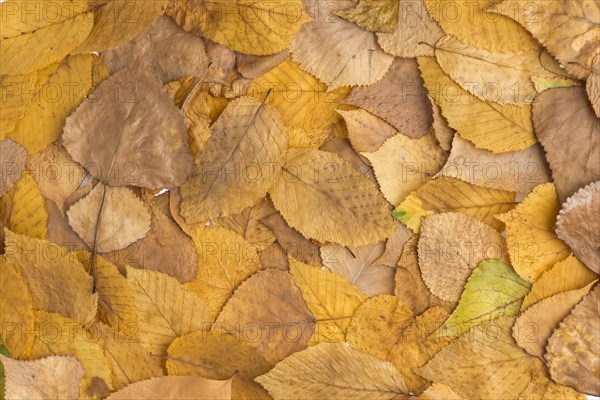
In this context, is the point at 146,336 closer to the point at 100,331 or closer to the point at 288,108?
the point at 100,331

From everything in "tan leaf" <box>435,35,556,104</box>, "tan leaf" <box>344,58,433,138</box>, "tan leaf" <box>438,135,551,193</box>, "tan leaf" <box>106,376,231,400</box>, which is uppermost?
"tan leaf" <box>435,35,556,104</box>

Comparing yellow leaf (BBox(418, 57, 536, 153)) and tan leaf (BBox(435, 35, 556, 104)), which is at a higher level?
tan leaf (BBox(435, 35, 556, 104))

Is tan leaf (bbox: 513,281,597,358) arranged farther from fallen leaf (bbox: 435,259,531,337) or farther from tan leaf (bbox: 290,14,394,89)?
tan leaf (bbox: 290,14,394,89)

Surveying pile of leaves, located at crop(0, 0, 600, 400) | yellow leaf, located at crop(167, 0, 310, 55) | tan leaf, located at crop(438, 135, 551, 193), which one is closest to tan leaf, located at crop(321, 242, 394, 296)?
pile of leaves, located at crop(0, 0, 600, 400)

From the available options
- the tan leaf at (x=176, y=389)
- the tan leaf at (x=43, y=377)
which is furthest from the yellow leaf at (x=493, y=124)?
the tan leaf at (x=43, y=377)

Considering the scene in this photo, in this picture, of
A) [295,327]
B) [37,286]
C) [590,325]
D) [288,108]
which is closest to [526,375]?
[590,325]

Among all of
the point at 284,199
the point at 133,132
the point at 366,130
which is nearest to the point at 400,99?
the point at 366,130

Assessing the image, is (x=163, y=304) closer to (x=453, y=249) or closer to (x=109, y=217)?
(x=109, y=217)

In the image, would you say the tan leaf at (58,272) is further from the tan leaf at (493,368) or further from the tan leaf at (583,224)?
the tan leaf at (583,224)
